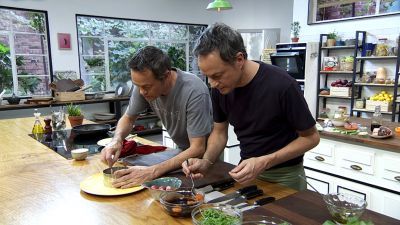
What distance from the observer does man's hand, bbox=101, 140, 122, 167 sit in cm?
178

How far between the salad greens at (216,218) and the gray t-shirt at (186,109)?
649 millimetres

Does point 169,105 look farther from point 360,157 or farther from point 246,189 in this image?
point 360,157

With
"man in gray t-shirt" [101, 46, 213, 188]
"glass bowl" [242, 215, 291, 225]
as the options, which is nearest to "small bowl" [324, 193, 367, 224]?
"glass bowl" [242, 215, 291, 225]

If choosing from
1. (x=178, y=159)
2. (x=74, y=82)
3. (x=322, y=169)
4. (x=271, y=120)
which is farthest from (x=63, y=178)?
(x=74, y=82)

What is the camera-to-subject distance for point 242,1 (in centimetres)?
760

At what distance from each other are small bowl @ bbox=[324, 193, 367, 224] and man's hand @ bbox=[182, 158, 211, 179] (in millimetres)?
563

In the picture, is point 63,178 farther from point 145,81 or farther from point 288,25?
point 288,25

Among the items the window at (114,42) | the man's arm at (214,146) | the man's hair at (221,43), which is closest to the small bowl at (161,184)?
the man's arm at (214,146)

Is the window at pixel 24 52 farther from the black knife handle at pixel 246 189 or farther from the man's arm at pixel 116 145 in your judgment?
the black knife handle at pixel 246 189

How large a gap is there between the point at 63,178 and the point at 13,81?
4.49m

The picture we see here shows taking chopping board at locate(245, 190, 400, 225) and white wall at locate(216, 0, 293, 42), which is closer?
chopping board at locate(245, 190, 400, 225)

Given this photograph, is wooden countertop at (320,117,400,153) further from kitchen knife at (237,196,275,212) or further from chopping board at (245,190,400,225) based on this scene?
kitchen knife at (237,196,275,212)

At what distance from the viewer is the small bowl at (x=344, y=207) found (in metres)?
1.06

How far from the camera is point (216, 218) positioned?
1.07m
